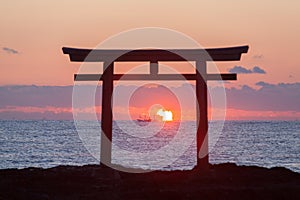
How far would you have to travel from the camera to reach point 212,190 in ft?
29.4

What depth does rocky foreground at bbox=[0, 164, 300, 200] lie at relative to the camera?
8.77 meters

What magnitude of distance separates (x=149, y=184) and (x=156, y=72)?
325cm

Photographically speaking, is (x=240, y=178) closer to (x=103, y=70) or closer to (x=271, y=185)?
(x=271, y=185)

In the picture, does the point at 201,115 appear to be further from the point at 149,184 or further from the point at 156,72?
the point at 149,184

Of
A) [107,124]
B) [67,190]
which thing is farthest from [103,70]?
[67,190]

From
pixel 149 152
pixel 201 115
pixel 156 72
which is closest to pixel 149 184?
pixel 201 115

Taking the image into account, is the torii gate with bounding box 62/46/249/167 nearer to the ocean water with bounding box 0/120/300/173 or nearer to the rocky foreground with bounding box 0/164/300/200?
the rocky foreground with bounding box 0/164/300/200

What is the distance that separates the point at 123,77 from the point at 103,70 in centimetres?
64

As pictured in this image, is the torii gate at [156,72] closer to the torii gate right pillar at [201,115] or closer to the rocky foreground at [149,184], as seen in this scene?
the torii gate right pillar at [201,115]

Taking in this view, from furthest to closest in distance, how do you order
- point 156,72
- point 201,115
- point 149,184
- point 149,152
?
point 149,152 → point 156,72 → point 201,115 → point 149,184

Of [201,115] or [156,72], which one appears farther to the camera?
[156,72]

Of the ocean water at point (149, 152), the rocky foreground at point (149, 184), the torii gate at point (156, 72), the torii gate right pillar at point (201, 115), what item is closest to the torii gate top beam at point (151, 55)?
the torii gate at point (156, 72)

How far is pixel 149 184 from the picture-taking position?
1030cm

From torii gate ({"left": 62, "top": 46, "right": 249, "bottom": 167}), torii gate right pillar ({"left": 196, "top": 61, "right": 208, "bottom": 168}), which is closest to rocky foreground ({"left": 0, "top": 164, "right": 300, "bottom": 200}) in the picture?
torii gate right pillar ({"left": 196, "top": 61, "right": 208, "bottom": 168})
